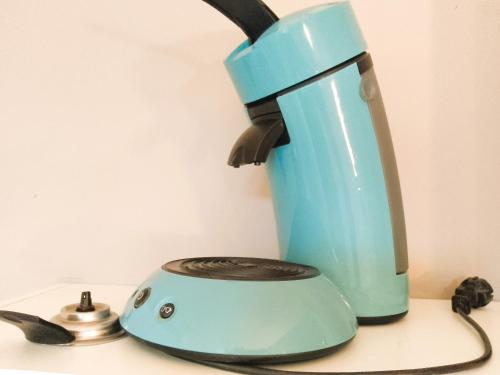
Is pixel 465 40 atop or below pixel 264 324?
atop

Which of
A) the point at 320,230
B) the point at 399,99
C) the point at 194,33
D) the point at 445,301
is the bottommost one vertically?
the point at 445,301

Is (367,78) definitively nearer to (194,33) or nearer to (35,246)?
(194,33)

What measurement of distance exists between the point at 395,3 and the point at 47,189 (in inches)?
22.9

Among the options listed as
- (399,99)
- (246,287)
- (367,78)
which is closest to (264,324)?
(246,287)

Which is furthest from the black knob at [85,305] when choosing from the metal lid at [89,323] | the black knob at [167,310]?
the black knob at [167,310]

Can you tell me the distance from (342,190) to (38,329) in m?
0.31

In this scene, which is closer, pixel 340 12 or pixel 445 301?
pixel 340 12

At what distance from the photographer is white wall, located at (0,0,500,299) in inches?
27.0

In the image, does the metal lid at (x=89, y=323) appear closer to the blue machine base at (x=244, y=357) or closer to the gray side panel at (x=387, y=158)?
the blue machine base at (x=244, y=357)

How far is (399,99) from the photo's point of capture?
70cm

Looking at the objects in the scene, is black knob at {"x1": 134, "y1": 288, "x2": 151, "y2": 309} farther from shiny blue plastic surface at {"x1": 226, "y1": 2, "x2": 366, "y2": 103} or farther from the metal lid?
shiny blue plastic surface at {"x1": 226, "y1": 2, "x2": 366, "y2": 103}

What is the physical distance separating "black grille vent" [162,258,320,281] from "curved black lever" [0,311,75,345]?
0.35ft

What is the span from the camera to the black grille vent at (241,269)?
1.51ft

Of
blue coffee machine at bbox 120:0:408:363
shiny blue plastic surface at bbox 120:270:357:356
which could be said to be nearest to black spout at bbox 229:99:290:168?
blue coffee machine at bbox 120:0:408:363
